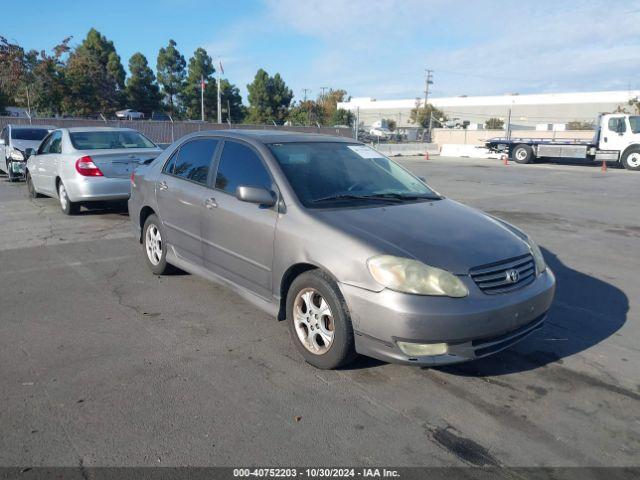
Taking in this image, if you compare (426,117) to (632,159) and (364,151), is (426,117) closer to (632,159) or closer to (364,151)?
(632,159)

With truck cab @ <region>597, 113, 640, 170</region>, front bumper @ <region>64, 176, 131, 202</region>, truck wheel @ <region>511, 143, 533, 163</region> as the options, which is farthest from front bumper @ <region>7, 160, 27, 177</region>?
truck cab @ <region>597, 113, 640, 170</region>

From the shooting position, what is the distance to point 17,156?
47.2 ft

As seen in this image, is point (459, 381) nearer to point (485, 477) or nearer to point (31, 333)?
point (485, 477)

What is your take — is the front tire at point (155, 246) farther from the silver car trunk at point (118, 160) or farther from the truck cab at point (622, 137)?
the truck cab at point (622, 137)

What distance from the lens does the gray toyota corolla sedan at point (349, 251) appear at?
333 centimetres

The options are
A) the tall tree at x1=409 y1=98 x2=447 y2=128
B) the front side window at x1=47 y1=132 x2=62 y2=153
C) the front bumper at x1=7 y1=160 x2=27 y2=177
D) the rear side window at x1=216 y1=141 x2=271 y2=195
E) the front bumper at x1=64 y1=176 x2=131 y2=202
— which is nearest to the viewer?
the rear side window at x1=216 y1=141 x2=271 y2=195

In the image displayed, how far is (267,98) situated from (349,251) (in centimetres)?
6184

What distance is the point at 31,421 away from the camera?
10.2 ft

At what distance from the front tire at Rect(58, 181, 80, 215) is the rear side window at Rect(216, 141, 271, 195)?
5676 mm

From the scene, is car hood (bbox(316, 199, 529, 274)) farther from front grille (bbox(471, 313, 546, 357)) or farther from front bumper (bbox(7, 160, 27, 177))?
front bumper (bbox(7, 160, 27, 177))

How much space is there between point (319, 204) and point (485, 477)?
86.0 inches

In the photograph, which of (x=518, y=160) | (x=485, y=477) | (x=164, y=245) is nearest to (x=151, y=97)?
(x=518, y=160)

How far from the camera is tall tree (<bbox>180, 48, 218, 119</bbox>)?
6256 cm

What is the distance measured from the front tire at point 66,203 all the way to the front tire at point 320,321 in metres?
6.97
